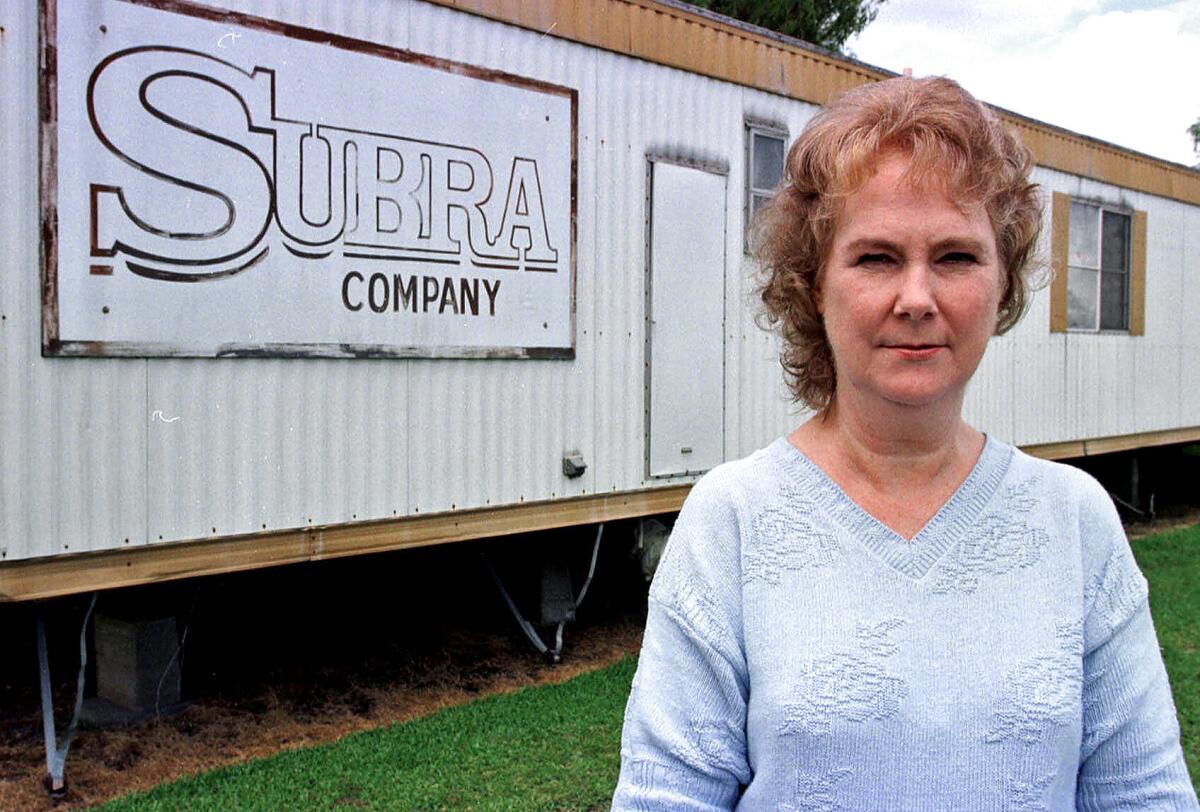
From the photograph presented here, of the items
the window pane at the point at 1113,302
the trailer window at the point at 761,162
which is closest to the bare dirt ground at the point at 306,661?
the trailer window at the point at 761,162

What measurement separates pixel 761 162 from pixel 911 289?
542cm

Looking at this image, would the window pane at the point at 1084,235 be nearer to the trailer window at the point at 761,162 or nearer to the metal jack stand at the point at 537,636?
the trailer window at the point at 761,162

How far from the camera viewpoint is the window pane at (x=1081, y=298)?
9.31m

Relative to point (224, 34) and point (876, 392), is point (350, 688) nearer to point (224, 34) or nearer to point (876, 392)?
point (224, 34)

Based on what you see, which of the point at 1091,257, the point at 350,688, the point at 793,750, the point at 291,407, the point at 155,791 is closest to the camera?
the point at 793,750

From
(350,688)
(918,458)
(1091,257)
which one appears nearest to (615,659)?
(350,688)

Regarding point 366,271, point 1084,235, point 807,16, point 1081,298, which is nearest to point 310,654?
point 366,271

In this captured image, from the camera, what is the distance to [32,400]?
383cm

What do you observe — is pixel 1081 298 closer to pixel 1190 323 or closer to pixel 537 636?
pixel 1190 323

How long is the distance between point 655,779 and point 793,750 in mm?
156

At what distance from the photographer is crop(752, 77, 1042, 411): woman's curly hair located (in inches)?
54.1

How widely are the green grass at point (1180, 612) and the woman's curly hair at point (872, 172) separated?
11.9 ft

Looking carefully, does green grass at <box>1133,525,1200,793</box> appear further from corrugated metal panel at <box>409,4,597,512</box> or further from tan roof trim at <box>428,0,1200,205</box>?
corrugated metal panel at <box>409,4,597,512</box>

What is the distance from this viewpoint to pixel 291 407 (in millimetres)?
4508
